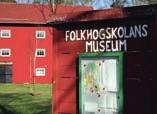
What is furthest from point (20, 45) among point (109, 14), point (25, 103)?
point (109, 14)

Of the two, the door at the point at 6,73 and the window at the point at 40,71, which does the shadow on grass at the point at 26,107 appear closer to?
the door at the point at 6,73

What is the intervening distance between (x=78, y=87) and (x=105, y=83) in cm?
66

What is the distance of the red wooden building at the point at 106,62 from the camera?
736cm

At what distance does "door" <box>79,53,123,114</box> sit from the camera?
775cm

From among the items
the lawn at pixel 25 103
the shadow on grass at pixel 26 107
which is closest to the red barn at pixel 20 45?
the lawn at pixel 25 103

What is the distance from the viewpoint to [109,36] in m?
7.82

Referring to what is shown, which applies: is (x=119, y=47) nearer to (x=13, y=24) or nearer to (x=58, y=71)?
(x=58, y=71)

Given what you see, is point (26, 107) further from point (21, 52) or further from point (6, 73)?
point (21, 52)

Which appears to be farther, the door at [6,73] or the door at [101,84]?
the door at [6,73]

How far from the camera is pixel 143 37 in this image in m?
7.39

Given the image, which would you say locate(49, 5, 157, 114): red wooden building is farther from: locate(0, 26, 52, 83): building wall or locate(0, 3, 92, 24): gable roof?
locate(0, 26, 52, 83): building wall

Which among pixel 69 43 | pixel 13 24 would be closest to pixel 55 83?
pixel 69 43

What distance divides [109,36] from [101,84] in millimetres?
703

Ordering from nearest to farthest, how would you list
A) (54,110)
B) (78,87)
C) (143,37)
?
(143,37), (78,87), (54,110)
